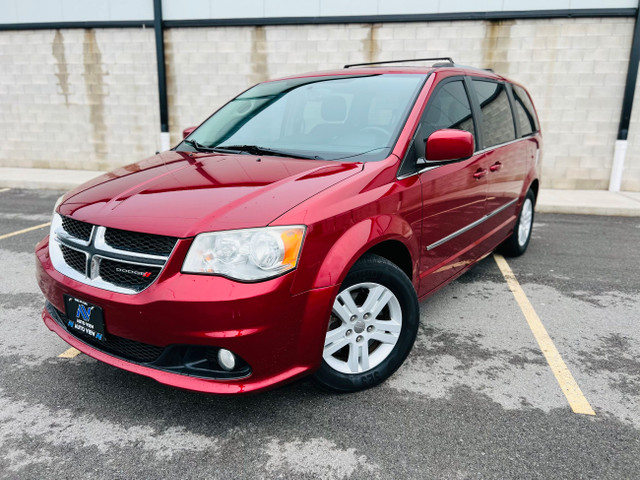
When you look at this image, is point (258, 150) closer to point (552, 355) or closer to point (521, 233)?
point (552, 355)

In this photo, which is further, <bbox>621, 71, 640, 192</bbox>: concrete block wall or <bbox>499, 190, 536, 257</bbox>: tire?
<bbox>621, 71, 640, 192</bbox>: concrete block wall

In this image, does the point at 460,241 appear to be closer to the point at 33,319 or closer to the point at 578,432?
the point at 578,432

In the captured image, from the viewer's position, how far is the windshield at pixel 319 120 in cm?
292

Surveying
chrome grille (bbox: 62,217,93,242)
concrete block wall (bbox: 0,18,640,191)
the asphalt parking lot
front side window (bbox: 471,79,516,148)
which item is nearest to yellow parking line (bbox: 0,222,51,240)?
the asphalt parking lot

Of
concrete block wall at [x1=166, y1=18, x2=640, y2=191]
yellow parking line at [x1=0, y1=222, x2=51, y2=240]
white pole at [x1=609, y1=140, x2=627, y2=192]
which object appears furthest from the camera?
white pole at [x1=609, y1=140, x2=627, y2=192]

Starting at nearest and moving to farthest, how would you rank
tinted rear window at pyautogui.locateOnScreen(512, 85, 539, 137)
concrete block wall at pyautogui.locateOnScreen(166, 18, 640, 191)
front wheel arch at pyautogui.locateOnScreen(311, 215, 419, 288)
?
front wheel arch at pyautogui.locateOnScreen(311, 215, 419, 288) < tinted rear window at pyautogui.locateOnScreen(512, 85, 539, 137) < concrete block wall at pyautogui.locateOnScreen(166, 18, 640, 191)

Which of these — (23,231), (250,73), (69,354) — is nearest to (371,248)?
(69,354)

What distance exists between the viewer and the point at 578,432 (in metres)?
2.32

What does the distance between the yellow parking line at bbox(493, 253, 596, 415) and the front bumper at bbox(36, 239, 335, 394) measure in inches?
55.5

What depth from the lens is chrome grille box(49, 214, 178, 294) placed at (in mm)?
2143

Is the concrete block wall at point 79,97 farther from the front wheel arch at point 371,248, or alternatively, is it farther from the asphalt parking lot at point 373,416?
the front wheel arch at point 371,248

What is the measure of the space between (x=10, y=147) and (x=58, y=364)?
10.5m

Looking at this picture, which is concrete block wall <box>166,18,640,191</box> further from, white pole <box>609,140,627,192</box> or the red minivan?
the red minivan

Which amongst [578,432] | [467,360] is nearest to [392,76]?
[467,360]
